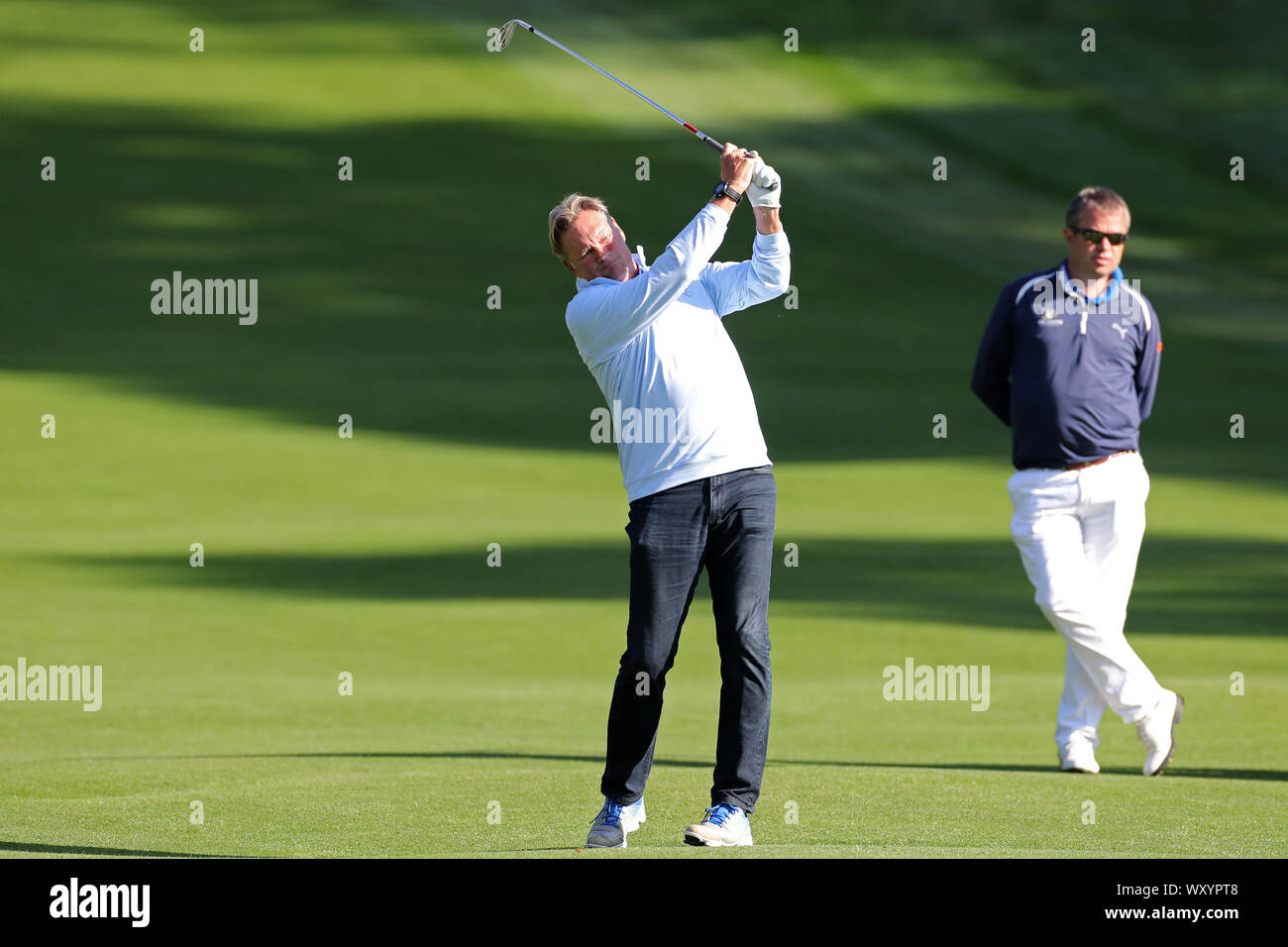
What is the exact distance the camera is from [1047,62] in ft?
132

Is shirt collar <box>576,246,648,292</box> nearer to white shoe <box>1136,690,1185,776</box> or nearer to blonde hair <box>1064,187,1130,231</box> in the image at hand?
blonde hair <box>1064,187,1130,231</box>

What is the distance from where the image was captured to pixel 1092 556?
29.6ft

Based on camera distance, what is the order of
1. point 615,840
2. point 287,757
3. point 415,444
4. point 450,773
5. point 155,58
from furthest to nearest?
point 155,58 < point 415,444 < point 287,757 < point 450,773 < point 615,840

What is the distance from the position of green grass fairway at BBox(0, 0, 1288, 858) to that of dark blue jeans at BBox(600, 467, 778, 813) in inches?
16.0

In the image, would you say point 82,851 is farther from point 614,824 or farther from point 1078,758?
point 1078,758

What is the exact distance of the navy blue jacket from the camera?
346 inches

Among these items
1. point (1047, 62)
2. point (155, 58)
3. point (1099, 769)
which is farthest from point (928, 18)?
point (1099, 769)

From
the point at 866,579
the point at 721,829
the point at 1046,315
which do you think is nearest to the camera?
the point at 721,829

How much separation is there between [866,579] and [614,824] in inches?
411

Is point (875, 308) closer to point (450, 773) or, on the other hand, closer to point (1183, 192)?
point (1183, 192)

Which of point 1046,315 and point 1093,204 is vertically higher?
point 1093,204

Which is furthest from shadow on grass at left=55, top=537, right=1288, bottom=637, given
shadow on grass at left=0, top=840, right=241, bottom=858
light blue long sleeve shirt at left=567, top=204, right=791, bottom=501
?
shadow on grass at left=0, top=840, right=241, bottom=858

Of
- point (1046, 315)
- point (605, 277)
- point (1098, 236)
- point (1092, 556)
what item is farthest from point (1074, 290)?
point (605, 277)

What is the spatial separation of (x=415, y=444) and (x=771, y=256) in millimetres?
17397
